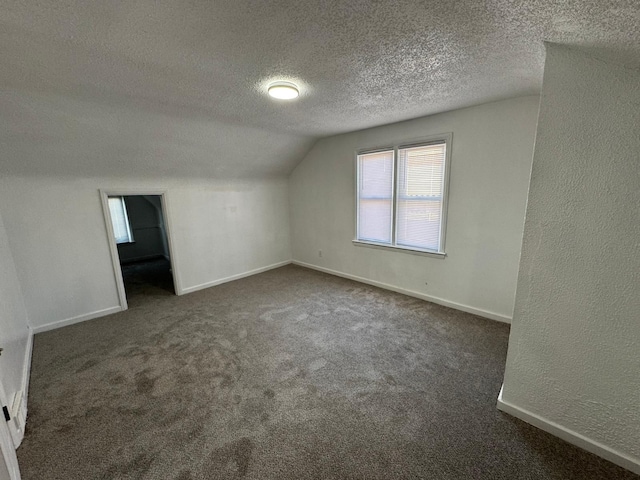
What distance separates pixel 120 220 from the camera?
19.9ft

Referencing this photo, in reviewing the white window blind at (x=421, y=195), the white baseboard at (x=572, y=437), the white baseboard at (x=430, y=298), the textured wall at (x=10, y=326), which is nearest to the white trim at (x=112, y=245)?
the textured wall at (x=10, y=326)

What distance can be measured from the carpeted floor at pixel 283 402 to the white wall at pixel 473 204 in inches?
18.0

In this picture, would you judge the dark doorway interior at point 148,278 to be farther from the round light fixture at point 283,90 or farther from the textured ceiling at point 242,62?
the round light fixture at point 283,90

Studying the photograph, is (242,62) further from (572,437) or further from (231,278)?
(231,278)

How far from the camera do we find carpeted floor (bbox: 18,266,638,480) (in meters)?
1.45

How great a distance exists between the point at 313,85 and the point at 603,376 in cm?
267

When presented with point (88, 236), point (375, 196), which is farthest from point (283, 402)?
point (88, 236)

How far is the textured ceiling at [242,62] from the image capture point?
1186mm

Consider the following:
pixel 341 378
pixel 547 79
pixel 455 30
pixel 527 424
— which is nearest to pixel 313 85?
pixel 455 30

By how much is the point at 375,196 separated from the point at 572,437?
3.05 metres

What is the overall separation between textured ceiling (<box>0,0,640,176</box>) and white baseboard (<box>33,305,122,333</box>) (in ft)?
5.77

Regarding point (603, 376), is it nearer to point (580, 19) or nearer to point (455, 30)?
point (580, 19)

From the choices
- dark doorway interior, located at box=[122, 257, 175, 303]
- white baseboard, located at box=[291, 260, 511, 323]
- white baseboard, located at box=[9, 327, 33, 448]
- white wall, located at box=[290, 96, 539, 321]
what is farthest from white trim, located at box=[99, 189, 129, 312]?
white wall, located at box=[290, 96, 539, 321]

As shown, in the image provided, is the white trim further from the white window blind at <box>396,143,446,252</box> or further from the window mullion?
the white window blind at <box>396,143,446,252</box>
